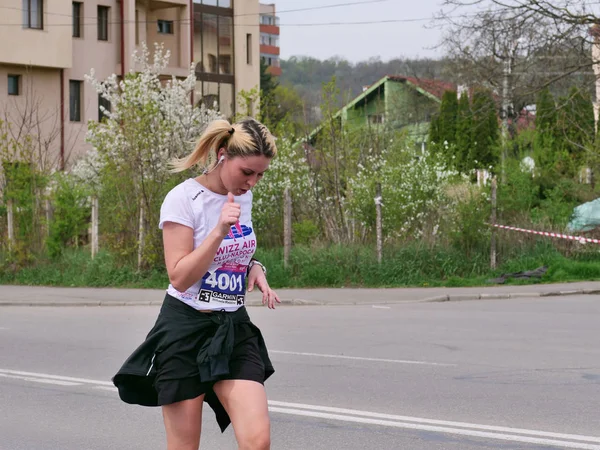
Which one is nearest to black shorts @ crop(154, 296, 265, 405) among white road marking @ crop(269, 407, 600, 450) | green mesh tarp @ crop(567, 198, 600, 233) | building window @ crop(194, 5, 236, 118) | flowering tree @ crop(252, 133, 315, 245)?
white road marking @ crop(269, 407, 600, 450)

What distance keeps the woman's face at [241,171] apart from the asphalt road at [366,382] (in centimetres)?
287

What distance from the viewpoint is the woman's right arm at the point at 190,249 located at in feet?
13.9

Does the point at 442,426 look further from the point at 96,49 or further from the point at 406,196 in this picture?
the point at 96,49

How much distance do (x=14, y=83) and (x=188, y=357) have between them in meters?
39.1

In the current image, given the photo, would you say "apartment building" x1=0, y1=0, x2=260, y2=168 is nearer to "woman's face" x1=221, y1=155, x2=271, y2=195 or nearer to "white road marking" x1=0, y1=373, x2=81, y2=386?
"white road marking" x1=0, y1=373, x2=81, y2=386

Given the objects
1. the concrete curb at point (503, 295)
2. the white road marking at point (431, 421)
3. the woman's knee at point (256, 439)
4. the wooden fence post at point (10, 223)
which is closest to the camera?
the woman's knee at point (256, 439)

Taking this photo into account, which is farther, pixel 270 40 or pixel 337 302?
pixel 270 40

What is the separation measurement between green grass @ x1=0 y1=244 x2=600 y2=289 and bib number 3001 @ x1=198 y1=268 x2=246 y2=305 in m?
15.8

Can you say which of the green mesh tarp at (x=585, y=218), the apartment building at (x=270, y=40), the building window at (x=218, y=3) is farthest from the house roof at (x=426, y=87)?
the apartment building at (x=270, y=40)

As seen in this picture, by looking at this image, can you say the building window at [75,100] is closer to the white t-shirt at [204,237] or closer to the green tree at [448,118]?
the green tree at [448,118]

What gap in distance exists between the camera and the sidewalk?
1823 cm

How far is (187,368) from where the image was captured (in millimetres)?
4559

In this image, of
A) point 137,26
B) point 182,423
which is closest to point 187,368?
point 182,423

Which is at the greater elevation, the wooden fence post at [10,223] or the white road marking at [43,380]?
the wooden fence post at [10,223]
